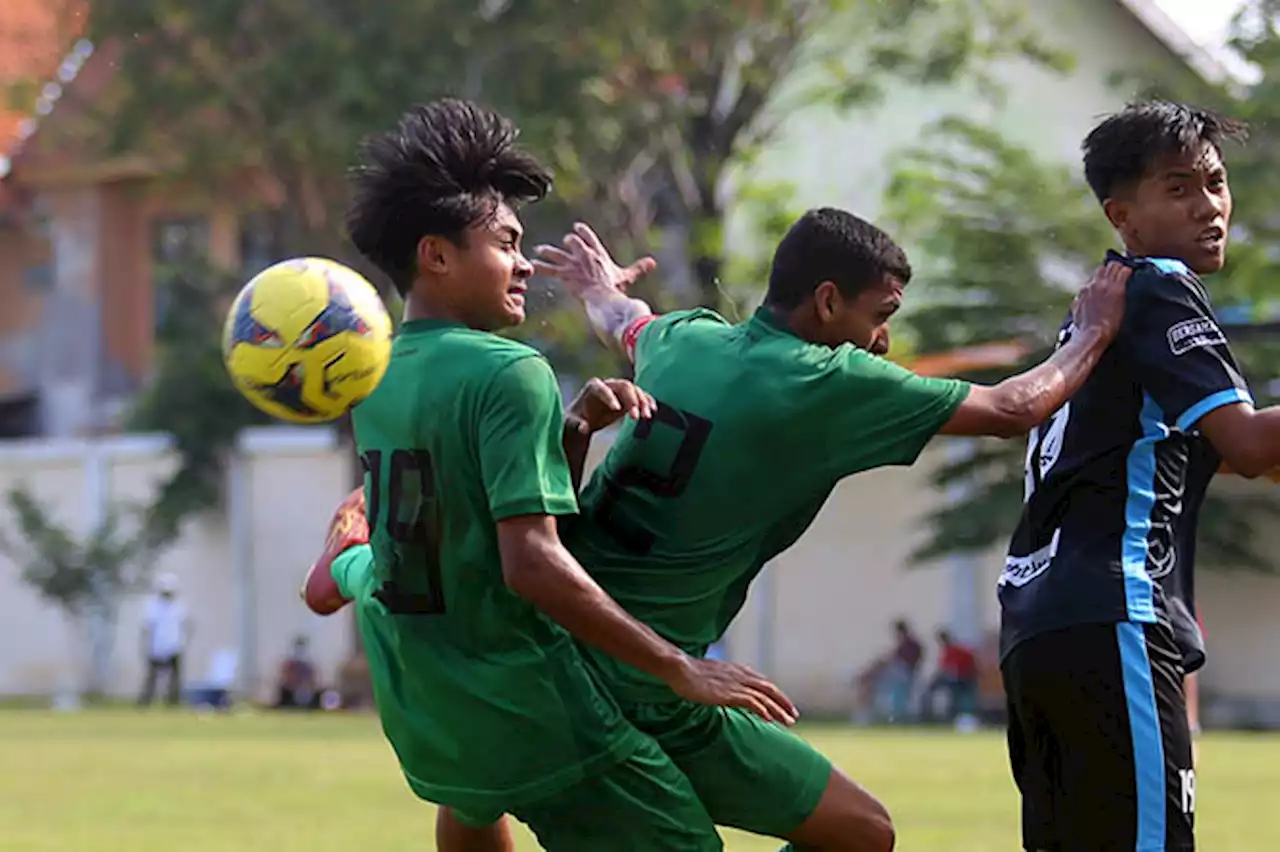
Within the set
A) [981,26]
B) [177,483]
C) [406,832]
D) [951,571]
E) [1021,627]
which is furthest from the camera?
[177,483]

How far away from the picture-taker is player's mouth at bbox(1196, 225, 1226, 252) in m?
5.90

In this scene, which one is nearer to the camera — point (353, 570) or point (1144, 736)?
point (1144, 736)

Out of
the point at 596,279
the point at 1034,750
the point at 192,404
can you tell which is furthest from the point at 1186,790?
the point at 192,404

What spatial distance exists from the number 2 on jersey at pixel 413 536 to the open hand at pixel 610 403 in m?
0.39

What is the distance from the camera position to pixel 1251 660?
2869 centimetres

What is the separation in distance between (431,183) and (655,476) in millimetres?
876

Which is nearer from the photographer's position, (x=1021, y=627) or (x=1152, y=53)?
(x=1021, y=627)

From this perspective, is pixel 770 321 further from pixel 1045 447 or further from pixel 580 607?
pixel 580 607

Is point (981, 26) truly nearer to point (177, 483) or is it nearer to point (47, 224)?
point (177, 483)

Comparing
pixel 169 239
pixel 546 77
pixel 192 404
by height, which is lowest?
pixel 192 404

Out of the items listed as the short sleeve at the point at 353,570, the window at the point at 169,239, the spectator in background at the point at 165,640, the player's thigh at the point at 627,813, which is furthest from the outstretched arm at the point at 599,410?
the window at the point at 169,239

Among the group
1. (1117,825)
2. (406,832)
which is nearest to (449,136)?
(1117,825)

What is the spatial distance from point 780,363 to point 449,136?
95 cm

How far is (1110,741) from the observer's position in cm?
561
